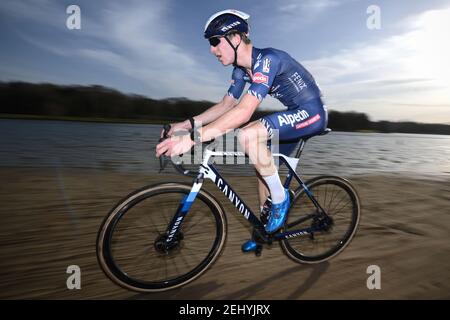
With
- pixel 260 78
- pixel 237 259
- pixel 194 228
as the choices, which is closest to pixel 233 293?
pixel 237 259

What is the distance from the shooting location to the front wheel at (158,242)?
240 cm

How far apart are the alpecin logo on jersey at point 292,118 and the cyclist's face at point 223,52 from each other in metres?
0.76

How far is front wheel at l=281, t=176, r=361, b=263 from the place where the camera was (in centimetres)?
329

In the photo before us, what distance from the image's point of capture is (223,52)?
2.86 m

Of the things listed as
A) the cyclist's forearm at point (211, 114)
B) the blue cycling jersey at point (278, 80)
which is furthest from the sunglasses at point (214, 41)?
the cyclist's forearm at point (211, 114)

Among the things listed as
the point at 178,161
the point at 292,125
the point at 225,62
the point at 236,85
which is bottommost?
the point at 178,161

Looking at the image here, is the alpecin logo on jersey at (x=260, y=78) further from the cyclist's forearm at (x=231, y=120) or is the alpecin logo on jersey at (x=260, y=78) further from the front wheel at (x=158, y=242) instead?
the front wheel at (x=158, y=242)

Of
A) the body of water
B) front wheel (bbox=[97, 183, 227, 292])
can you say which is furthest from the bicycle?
the body of water

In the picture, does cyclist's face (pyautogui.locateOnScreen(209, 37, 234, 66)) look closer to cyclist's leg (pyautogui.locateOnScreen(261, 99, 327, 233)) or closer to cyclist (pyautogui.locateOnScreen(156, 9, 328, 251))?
cyclist (pyautogui.locateOnScreen(156, 9, 328, 251))

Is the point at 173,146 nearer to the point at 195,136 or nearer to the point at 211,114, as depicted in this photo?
the point at 195,136

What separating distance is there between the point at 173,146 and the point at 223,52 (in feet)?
3.84

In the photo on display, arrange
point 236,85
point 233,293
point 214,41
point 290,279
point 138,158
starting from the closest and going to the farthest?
point 233,293 < point 214,41 < point 290,279 < point 236,85 < point 138,158

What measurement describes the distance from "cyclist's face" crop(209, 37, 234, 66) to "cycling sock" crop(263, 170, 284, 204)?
1216 mm

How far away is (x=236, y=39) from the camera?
282 cm
